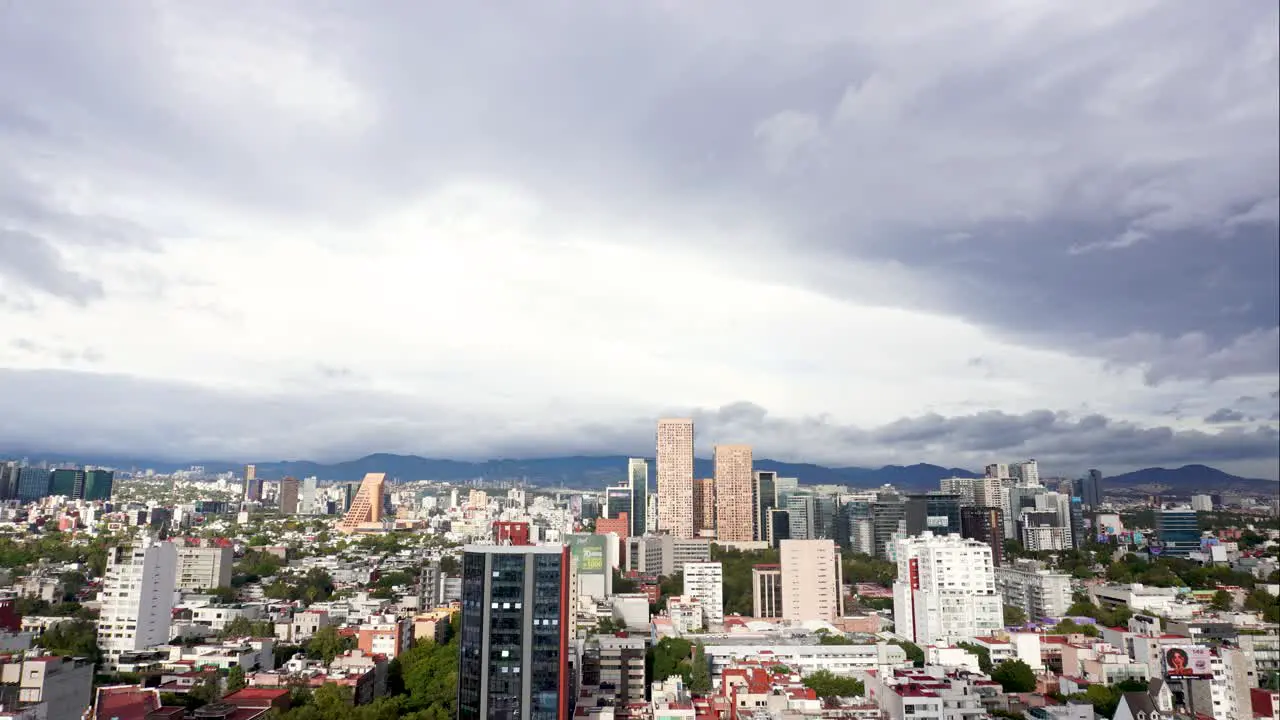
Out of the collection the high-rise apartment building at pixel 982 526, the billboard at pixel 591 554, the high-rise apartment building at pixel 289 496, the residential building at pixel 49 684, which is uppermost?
the high-rise apartment building at pixel 289 496

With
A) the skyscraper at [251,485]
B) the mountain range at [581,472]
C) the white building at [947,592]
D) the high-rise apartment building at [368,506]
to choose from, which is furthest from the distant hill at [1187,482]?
the skyscraper at [251,485]

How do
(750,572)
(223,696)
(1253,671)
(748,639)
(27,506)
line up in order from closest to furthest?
(223,696) < (1253,671) < (748,639) < (750,572) < (27,506)

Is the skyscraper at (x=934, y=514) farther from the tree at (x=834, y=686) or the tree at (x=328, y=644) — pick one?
the tree at (x=328, y=644)

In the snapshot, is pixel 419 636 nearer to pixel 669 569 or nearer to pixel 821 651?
pixel 821 651

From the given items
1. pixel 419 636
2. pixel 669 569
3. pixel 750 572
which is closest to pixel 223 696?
pixel 419 636

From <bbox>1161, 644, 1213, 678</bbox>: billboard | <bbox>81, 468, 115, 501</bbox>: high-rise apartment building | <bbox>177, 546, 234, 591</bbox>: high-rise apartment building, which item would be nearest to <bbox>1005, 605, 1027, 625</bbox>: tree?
<bbox>1161, 644, 1213, 678</bbox>: billboard

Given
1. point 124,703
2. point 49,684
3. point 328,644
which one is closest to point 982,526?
point 328,644
